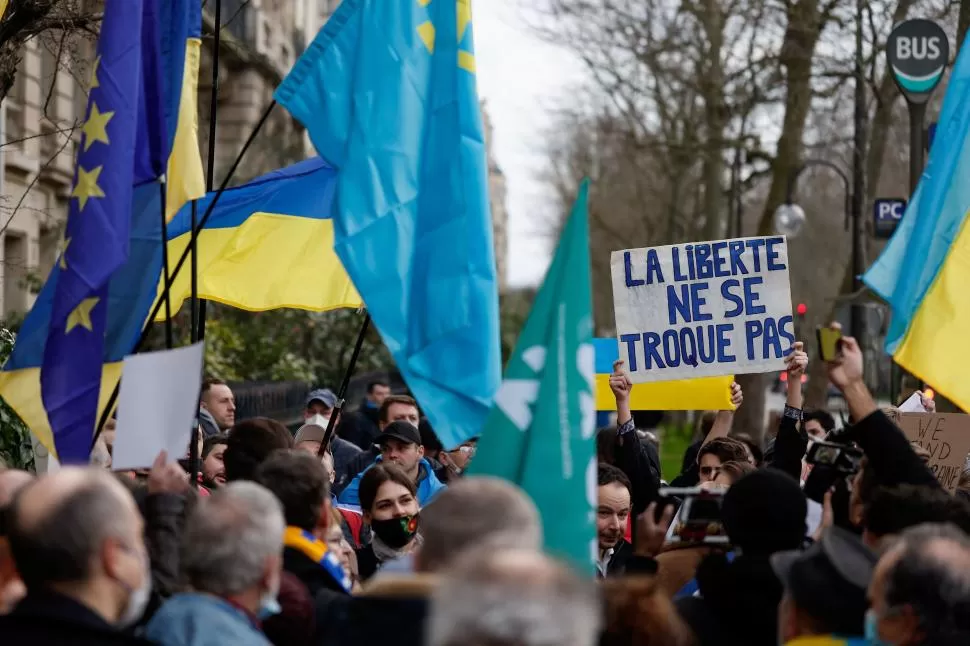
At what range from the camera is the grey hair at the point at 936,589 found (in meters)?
3.90

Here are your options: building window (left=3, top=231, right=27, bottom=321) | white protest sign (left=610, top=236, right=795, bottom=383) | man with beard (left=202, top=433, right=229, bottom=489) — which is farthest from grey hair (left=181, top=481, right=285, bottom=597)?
building window (left=3, top=231, right=27, bottom=321)

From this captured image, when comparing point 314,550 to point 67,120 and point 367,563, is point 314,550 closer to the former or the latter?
point 367,563

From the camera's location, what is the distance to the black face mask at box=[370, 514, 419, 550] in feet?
21.0

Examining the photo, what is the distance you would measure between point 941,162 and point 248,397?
10.2 meters

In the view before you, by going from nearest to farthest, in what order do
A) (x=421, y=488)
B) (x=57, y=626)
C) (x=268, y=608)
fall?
(x=57, y=626) → (x=268, y=608) → (x=421, y=488)

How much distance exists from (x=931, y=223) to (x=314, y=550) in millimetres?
3356

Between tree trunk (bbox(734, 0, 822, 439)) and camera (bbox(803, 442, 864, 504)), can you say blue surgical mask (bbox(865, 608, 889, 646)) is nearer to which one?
camera (bbox(803, 442, 864, 504))

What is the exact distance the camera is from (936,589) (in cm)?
391

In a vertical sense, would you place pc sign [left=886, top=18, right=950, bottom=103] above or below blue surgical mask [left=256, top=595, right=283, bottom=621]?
above

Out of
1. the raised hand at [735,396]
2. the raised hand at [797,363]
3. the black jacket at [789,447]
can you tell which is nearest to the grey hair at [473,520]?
the black jacket at [789,447]

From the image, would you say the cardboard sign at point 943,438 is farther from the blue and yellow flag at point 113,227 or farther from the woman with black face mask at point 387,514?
the blue and yellow flag at point 113,227

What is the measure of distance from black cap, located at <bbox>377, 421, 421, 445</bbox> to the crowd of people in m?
2.95

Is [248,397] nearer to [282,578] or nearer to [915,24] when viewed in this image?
[915,24]

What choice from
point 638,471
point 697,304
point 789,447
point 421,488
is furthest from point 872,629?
point 421,488
